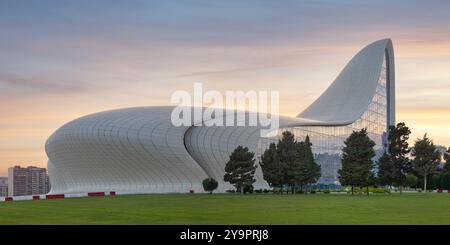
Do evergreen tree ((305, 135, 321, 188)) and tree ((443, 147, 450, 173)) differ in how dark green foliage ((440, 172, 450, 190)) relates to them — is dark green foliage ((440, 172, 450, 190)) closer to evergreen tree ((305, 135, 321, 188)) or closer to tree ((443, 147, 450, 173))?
tree ((443, 147, 450, 173))

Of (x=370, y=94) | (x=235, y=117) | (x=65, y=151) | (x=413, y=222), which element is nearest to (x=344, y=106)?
(x=370, y=94)

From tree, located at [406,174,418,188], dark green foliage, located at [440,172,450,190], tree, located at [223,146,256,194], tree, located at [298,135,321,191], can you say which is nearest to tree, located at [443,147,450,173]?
tree, located at [406,174,418,188]

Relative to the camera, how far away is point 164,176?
9700cm

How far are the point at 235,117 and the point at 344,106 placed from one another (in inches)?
1313

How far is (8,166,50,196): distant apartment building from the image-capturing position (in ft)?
534

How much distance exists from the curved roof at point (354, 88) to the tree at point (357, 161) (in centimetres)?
3979

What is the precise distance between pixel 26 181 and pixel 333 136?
9005cm

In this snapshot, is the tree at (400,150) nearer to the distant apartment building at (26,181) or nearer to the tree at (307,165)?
the tree at (307,165)

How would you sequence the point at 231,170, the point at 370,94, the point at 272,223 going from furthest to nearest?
the point at 370,94 < the point at 231,170 < the point at 272,223

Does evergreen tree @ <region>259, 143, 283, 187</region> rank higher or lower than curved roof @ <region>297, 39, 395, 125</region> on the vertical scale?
lower

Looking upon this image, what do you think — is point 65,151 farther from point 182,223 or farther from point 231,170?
point 182,223

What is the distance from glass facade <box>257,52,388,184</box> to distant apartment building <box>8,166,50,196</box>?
80.0 m

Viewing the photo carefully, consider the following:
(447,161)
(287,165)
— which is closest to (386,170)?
(287,165)
